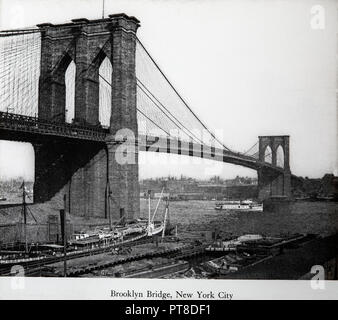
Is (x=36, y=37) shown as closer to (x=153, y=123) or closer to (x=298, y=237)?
(x=153, y=123)

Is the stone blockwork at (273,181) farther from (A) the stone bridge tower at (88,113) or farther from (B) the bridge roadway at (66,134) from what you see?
(A) the stone bridge tower at (88,113)

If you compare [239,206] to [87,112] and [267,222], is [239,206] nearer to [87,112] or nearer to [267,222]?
[267,222]

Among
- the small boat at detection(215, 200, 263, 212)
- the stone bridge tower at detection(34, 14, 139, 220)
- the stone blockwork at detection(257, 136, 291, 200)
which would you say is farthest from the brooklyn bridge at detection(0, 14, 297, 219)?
the small boat at detection(215, 200, 263, 212)

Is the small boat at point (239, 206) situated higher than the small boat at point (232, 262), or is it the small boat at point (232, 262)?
the small boat at point (239, 206)

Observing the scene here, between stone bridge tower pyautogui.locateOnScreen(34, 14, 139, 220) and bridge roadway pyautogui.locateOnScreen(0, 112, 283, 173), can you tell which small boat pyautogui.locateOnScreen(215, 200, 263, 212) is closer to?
bridge roadway pyautogui.locateOnScreen(0, 112, 283, 173)

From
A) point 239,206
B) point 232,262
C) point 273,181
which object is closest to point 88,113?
point 232,262

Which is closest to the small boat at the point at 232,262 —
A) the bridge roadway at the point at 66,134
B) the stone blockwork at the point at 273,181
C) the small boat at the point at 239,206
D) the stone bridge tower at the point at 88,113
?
the bridge roadway at the point at 66,134
